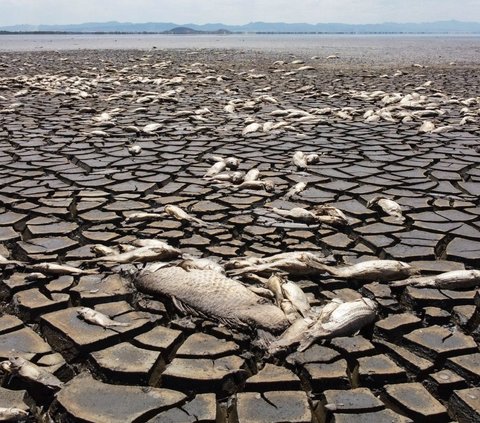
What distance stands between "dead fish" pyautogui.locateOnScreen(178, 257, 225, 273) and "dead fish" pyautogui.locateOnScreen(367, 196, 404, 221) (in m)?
1.64

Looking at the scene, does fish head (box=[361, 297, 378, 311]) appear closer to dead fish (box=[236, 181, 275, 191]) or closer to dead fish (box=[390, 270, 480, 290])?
dead fish (box=[390, 270, 480, 290])

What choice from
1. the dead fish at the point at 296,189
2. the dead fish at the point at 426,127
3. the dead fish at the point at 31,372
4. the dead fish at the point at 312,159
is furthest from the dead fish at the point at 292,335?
the dead fish at the point at 426,127

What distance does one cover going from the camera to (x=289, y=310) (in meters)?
2.63

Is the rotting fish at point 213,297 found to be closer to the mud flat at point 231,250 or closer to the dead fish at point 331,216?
the mud flat at point 231,250

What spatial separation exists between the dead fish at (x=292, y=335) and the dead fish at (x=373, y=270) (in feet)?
1.91

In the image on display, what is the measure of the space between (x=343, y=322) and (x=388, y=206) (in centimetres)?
190

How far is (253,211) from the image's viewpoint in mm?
4238

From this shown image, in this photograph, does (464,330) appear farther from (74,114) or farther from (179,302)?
Answer: (74,114)

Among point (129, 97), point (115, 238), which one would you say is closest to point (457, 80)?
point (129, 97)

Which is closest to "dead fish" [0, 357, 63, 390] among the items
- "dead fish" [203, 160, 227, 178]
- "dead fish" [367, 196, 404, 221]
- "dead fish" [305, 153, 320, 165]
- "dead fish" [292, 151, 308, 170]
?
"dead fish" [367, 196, 404, 221]

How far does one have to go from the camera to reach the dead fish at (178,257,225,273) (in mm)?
3002

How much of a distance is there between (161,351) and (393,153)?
15.0 ft

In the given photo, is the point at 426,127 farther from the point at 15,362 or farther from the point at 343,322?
the point at 15,362

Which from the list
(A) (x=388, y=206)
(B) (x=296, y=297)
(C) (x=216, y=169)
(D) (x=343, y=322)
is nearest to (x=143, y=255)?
(B) (x=296, y=297)
